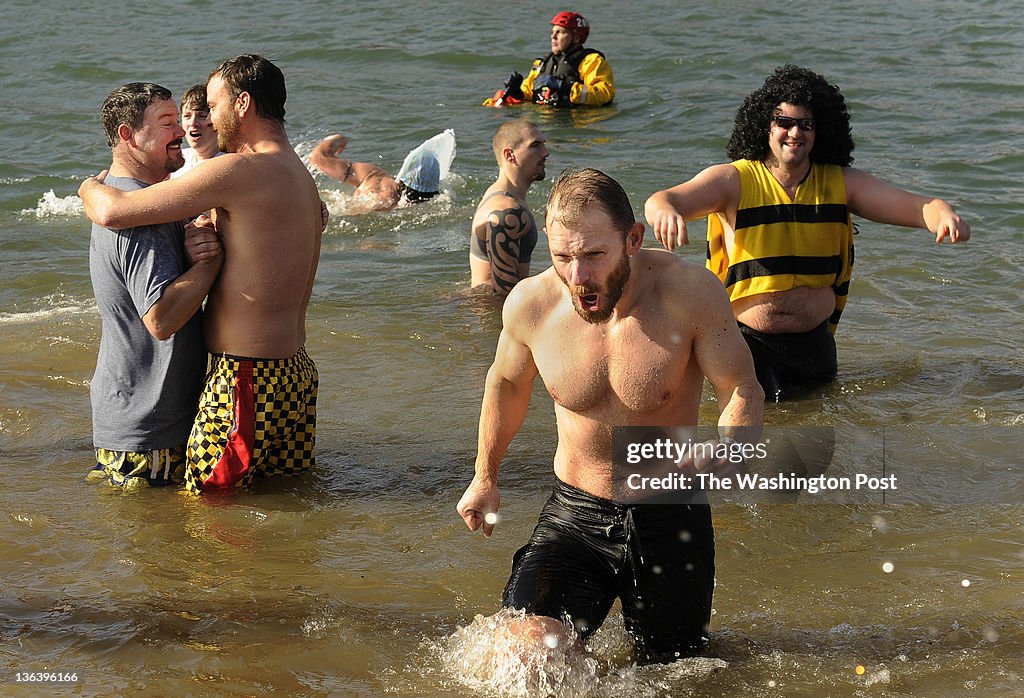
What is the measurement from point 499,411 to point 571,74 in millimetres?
10983

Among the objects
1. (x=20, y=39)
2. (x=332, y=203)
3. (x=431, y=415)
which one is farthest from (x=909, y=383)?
(x=20, y=39)

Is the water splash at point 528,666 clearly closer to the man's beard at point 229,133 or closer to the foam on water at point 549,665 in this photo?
the foam on water at point 549,665

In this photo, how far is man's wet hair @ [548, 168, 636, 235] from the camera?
333 cm

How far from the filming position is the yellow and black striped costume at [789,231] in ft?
18.2

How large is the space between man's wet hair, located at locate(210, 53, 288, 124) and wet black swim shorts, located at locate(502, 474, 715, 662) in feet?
6.63

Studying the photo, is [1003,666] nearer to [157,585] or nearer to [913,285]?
[157,585]

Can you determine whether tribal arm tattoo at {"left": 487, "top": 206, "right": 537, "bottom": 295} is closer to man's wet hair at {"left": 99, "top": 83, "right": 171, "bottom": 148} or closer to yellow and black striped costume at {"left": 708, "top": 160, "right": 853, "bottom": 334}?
yellow and black striped costume at {"left": 708, "top": 160, "right": 853, "bottom": 334}

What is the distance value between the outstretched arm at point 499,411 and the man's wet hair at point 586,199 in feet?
1.46

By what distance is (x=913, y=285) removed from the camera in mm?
8555

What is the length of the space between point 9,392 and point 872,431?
4.49 metres

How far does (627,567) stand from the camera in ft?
12.1

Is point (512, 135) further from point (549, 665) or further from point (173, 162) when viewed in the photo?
point (549, 665)

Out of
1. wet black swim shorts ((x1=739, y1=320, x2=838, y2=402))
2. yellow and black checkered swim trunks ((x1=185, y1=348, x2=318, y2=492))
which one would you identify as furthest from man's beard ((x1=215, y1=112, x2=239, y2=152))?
wet black swim shorts ((x1=739, y1=320, x2=838, y2=402))
